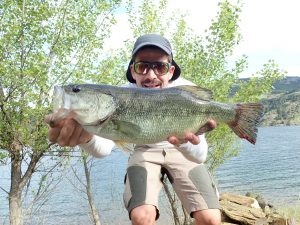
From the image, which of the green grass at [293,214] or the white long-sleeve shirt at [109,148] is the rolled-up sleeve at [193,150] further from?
the green grass at [293,214]

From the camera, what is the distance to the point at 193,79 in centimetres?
1541

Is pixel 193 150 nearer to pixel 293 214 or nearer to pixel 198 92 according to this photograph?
pixel 198 92

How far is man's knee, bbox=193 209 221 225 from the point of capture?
20.5 ft

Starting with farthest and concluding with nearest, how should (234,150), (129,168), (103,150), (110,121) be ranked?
(234,150), (129,168), (103,150), (110,121)

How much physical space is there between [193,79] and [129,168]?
945cm

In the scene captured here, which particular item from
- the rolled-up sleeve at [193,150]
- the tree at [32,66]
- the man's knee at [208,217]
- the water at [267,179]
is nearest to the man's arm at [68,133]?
the rolled-up sleeve at [193,150]

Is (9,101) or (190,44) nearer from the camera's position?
(9,101)

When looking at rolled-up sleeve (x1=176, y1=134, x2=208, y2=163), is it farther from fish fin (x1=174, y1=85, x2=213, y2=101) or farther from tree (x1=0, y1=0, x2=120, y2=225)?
tree (x1=0, y1=0, x2=120, y2=225)

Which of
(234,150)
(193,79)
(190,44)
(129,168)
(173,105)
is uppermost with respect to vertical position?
(190,44)

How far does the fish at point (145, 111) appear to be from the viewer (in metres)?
4.07

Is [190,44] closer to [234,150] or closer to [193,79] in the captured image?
[193,79]

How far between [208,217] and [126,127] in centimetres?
282

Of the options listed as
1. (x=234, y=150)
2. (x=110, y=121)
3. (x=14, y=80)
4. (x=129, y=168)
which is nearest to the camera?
(x=110, y=121)

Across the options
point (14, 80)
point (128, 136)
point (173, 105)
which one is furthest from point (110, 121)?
point (14, 80)
